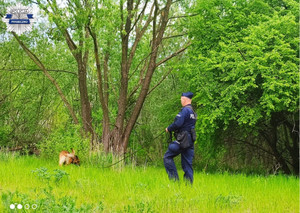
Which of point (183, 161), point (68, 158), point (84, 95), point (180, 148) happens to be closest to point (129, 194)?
point (180, 148)

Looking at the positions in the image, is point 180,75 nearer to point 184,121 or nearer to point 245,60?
point 245,60

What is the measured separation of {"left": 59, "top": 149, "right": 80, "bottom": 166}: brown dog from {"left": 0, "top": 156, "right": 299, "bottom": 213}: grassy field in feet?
5.55

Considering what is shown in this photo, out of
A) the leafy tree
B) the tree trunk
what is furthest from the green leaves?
the tree trunk

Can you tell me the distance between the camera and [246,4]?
12.9 m

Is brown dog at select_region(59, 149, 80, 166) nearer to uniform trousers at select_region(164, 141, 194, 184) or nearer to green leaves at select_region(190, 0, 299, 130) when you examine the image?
uniform trousers at select_region(164, 141, 194, 184)

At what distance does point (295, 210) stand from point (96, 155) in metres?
6.71

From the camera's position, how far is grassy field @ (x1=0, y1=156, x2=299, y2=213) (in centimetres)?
500

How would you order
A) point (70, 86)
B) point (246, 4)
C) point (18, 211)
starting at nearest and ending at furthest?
point (18, 211) < point (246, 4) < point (70, 86)

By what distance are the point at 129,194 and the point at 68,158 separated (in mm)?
4611

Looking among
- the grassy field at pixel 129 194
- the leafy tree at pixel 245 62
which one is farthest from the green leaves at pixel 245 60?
the grassy field at pixel 129 194

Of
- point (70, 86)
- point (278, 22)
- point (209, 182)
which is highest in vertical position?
point (278, 22)

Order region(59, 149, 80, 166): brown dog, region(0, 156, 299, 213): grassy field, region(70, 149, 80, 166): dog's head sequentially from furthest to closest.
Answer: region(70, 149, 80, 166): dog's head, region(59, 149, 80, 166): brown dog, region(0, 156, 299, 213): grassy field

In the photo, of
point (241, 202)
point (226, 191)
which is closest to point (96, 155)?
point (226, 191)

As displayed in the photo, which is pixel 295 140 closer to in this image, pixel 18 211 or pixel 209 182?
pixel 209 182
